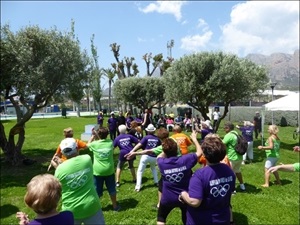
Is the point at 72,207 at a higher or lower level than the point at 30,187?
lower

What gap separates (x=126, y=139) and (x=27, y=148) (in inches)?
407

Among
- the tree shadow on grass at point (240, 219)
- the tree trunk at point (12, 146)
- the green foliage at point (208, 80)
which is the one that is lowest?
the tree shadow on grass at point (240, 219)

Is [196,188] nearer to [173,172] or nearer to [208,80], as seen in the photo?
[173,172]

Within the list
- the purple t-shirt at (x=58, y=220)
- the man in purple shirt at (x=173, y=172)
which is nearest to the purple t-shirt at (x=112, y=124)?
the man in purple shirt at (x=173, y=172)

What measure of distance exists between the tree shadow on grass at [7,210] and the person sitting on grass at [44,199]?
5.03 meters

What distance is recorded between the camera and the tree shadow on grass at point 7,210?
704 centimetres

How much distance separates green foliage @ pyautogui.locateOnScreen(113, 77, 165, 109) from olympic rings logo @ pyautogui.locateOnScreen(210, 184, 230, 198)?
3116cm

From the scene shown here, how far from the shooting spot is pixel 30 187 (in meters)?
2.56

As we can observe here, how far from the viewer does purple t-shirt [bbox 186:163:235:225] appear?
3246 millimetres

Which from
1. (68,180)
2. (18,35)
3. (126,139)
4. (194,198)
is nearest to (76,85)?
(18,35)

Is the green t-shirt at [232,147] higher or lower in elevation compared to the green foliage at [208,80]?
lower

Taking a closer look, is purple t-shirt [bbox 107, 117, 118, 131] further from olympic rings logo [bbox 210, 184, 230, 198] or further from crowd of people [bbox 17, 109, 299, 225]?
olympic rings logo [bbox 210, 184, 230, 198]

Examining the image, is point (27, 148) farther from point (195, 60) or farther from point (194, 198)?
point (194, 198)

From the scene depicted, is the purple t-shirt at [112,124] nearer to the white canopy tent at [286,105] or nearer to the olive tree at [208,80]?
the olive tree at [208,80]
